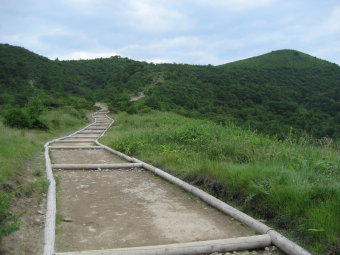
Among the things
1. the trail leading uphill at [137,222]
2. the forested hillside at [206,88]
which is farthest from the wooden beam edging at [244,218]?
the forested hillside at [206,88]

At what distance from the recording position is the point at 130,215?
434 centimetres

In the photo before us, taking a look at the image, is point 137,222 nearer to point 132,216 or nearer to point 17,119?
point 132,216

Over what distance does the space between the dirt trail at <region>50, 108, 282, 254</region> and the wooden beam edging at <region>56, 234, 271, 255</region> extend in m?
0.25

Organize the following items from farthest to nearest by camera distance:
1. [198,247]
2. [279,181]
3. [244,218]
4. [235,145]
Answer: [235,145] → [279,181] → [244,218] → [198,247]

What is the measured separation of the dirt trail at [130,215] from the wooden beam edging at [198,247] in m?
0.25

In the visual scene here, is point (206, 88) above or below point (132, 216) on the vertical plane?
above

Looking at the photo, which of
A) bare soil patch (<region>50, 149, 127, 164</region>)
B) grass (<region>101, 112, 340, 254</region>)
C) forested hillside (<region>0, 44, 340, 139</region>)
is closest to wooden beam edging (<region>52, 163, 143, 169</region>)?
grass (<region>101, 112, 340, 254</region>)

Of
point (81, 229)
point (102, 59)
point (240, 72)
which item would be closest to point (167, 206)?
point (81, 229)

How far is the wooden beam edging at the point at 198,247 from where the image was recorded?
304 centimetres

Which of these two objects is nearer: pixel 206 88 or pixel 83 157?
pixel 83 157

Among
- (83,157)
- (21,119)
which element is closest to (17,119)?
(21,119)

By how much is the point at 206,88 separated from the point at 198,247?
45123 mm

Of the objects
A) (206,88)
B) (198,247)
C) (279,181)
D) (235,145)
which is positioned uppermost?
(206,88)

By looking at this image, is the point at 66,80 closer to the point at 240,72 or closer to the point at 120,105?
the point at 120,105
